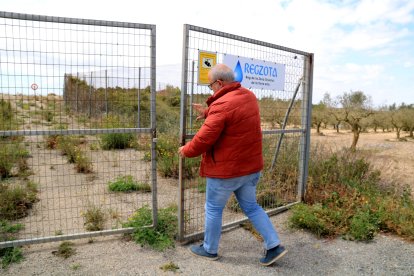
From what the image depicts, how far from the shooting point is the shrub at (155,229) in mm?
4348

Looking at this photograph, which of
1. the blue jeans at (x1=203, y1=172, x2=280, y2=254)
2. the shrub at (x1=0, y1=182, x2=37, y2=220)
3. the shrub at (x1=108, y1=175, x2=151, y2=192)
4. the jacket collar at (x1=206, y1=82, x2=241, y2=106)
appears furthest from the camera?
the shrub at (x1=108, y1=175, x2=151, y2=192)

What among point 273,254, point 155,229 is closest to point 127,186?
point 155,229

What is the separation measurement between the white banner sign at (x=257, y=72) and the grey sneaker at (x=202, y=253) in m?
2.26

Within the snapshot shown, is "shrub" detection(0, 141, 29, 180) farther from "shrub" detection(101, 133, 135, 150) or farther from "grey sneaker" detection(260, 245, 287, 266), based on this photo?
"grey sneaker" detection(260, 245, 287, 266)

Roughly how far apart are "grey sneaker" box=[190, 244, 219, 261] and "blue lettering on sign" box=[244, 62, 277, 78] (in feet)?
7.97

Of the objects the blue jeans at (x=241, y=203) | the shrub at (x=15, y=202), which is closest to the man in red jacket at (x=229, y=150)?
the blue jeans at (x=241, y=203)

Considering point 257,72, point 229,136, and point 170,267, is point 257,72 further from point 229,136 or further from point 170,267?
point 170,267

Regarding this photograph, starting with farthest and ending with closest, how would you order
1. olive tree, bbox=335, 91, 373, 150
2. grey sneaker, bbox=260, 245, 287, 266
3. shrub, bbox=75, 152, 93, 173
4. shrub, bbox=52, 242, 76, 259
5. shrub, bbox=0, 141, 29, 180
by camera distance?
olive tree, bbox=335, 91, 373, 150 → shrub, bbox=75, 152, 93, 173 → shrub, bbox=0, 141, 29, 180 → shrub, bbox=52, 242, 76, 259 → grey sneaker, bbox=260, 245, 287, 266

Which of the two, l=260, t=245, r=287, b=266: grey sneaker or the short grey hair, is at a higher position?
the short grey hair

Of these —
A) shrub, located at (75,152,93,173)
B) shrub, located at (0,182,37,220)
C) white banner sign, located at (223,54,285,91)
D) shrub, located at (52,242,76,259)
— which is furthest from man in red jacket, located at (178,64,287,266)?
shrub, located at (75,152,93,173)

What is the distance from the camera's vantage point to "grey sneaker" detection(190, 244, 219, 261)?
406 cm

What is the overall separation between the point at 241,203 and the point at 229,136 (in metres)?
0.85

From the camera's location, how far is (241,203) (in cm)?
395

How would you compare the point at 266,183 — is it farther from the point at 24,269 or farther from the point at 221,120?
the point at 24,269
